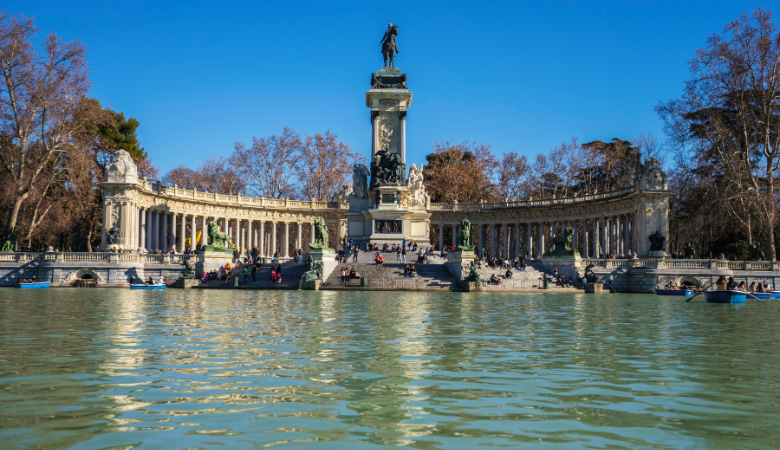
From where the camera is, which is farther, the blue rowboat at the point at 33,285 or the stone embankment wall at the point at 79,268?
the stone embankment wall at the point at 79,268

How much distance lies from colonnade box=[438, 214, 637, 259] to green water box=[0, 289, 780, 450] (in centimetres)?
4442

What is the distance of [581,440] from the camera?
5.70 m

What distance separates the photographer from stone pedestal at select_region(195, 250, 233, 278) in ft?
142

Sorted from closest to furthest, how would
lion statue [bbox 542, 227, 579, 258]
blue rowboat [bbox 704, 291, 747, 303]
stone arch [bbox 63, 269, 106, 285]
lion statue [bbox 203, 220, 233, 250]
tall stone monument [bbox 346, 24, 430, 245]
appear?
blue rowboat [bbox 704, 291, 747, 303] < stone arch [bbox 63, 269, 106, 285] < lion statue [bbox 542, 227, 579, 258] < lion statue [bbox 203, 220, 233, 250] < tall stone monument [bbox 346, 24, 430, 245]

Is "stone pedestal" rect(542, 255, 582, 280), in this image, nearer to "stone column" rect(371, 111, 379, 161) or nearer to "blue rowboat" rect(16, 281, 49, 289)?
"stone column" rect(371, 111, 379, 161)

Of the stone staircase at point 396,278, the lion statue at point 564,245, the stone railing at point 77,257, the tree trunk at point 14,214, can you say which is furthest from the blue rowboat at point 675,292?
the tree trunk at point 14,214

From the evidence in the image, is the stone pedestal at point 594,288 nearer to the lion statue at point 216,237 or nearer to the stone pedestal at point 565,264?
the stone pedestal at point 565,264

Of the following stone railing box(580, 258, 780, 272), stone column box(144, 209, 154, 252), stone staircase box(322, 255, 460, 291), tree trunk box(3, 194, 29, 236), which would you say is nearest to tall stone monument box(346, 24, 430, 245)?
stone staircase box(322, 255, 460, 291)

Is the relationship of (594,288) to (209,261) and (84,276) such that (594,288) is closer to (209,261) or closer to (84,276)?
(209,261)

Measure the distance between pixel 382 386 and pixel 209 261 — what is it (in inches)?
1486

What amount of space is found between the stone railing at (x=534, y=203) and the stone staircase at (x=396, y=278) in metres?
21.8

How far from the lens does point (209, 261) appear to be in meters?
43.7

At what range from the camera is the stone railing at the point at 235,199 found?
57.4 metres

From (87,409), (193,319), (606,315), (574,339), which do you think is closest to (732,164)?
(606,315)
